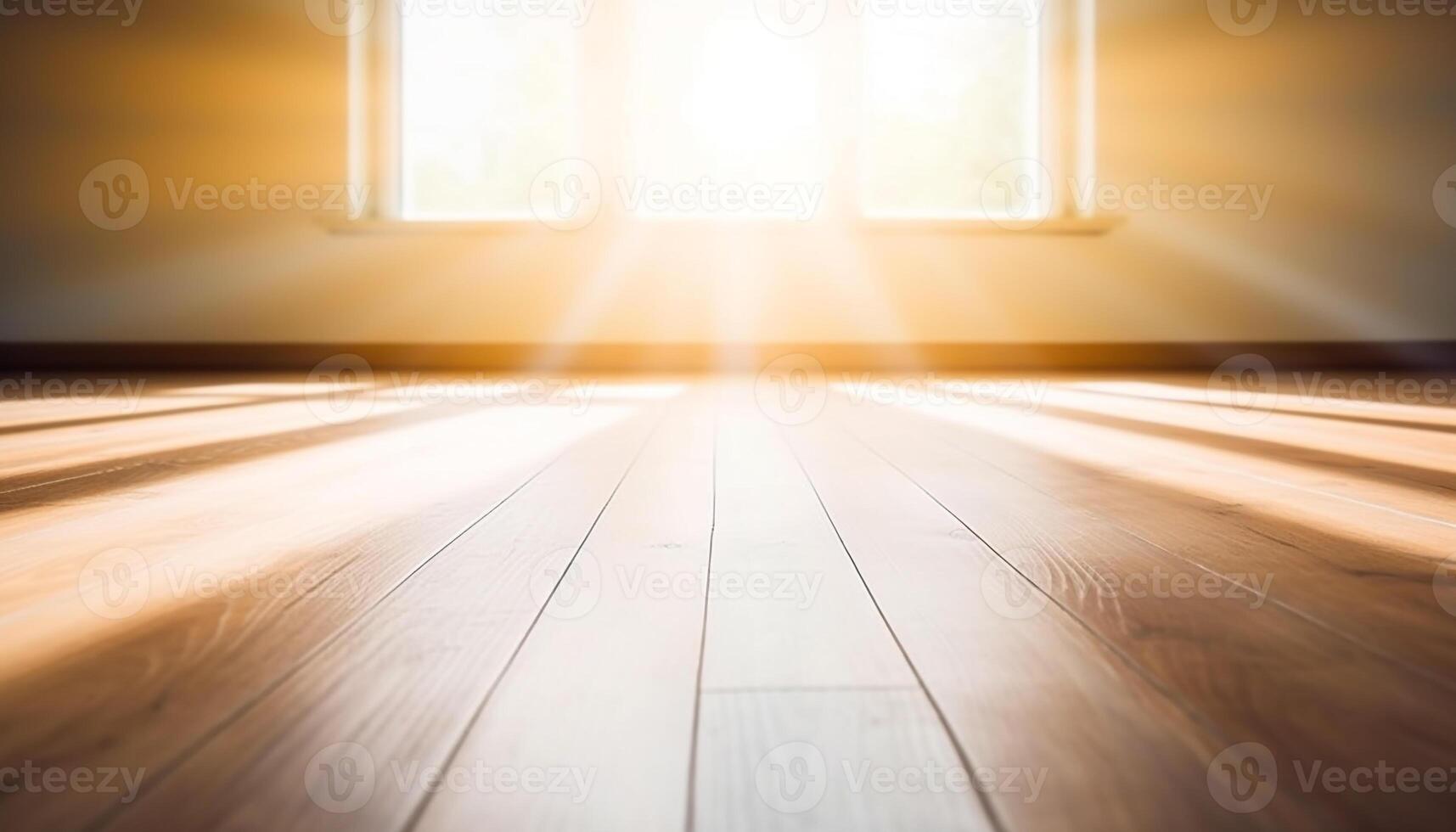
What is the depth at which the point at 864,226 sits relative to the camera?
345cm

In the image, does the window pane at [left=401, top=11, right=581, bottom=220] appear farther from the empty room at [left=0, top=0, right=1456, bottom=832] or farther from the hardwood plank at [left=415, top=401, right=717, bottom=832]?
the hardwood plank at [left=415, top=401, right=717, bottom=832]

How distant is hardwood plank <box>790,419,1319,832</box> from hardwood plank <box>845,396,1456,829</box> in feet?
0.08

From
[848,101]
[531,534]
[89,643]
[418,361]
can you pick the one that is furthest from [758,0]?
[89,643]

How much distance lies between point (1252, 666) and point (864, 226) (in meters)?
3.06

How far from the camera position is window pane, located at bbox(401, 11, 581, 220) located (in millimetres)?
3498

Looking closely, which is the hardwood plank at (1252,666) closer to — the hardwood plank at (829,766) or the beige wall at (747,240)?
the hardwood plank at (829,766)

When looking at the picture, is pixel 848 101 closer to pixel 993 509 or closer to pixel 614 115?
pixel 614 115

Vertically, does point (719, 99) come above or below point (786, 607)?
above

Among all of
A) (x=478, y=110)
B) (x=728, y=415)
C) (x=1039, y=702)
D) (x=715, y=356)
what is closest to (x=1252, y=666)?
(x=1039, y=702)

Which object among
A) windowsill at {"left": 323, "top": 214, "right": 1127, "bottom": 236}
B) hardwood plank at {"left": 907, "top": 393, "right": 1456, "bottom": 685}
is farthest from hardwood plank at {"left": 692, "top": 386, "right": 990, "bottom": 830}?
windowsill at {"left": 323, "top": 214, "right": 1127, "bottom": 236}

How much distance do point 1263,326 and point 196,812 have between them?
12.9 feet

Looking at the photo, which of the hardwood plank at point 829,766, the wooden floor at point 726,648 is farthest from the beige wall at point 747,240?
the hardwood plank at point 829,766

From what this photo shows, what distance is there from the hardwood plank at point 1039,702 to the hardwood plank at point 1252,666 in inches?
0.9

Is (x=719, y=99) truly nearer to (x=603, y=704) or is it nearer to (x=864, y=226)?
(x=864, y=226)
